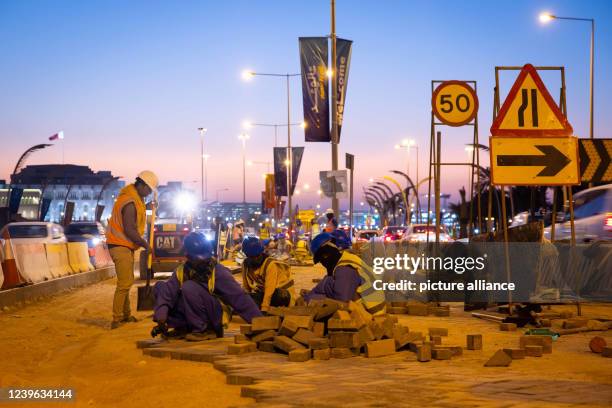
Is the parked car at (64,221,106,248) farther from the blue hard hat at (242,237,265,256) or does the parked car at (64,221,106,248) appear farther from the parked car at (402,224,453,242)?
the blue hard hat at (242,237,265,256)

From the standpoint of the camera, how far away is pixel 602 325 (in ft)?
36.8

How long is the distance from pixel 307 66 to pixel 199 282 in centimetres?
1571

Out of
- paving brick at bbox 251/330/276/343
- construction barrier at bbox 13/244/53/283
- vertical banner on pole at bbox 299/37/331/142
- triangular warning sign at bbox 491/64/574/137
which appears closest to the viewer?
paving brick at bbox 251/330/276/343

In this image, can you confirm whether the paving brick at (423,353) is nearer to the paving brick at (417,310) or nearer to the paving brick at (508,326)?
the paving brick at (508,326)

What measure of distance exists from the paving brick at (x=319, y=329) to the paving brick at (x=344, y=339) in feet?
0.77

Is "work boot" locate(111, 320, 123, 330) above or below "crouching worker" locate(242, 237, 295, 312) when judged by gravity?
below

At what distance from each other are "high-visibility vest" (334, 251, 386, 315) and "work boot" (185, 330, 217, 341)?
63.9 inches

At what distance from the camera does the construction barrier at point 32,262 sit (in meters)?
17.7

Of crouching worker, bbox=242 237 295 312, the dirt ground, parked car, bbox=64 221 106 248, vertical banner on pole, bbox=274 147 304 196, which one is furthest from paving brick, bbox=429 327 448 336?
vertical banner on pole, bbox=274 147 304 196

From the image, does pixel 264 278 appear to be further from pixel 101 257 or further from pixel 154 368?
pixel 101 257

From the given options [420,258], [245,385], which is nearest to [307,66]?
[420,258]

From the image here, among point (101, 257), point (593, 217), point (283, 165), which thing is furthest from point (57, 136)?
point (593, 217)

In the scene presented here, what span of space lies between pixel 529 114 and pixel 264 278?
402cm

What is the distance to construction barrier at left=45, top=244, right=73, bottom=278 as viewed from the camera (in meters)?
20.5
